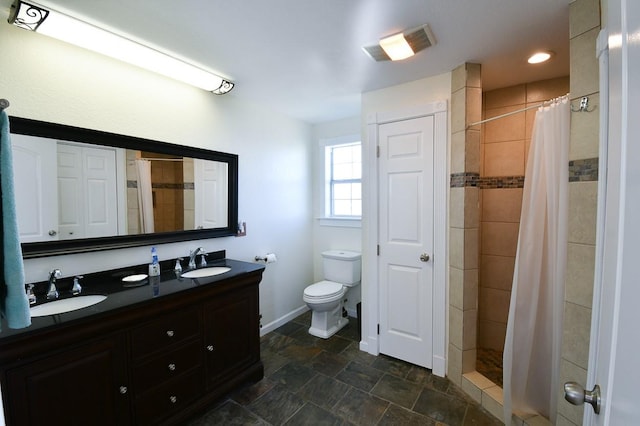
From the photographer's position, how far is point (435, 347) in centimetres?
222

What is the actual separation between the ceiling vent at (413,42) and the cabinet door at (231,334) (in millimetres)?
1898

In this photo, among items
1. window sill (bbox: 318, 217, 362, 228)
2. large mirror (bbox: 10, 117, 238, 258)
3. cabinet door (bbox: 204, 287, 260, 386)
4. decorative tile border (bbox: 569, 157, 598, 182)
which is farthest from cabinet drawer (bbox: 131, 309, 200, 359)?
decorative tile border (bbox: 569, 157, 598, 182)

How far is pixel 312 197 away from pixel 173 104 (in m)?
1.91

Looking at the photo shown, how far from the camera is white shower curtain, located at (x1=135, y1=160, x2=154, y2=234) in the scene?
6.46 feet

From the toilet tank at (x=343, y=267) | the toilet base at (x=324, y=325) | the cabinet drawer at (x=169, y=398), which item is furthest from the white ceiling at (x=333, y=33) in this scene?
the toilet base at (x=324, y=325)

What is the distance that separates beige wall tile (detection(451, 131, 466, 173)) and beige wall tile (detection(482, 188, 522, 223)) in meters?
0.69

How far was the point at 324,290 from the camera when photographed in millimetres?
2834

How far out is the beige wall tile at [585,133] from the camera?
1.27 m

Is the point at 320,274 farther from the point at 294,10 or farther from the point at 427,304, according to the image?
the point at 294,10

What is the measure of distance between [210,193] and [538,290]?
2.51 m

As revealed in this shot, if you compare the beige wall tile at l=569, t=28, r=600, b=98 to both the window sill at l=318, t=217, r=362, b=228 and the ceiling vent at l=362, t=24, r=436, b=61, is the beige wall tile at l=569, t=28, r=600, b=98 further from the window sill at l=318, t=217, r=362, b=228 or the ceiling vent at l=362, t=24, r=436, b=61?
the window sill at l=318, t=217, r=362, b=228

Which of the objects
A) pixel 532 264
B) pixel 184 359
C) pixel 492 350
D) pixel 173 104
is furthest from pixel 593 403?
pixel 173 104

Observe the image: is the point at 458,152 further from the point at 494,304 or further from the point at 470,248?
the point at 494,304

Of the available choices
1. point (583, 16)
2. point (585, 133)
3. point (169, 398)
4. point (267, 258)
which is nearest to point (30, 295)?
point (169, 398)
